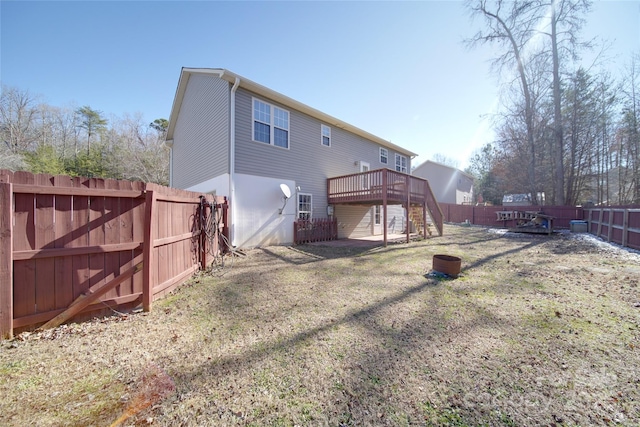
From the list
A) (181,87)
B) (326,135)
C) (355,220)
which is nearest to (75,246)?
(326,135)

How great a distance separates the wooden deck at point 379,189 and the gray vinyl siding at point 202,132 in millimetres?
4979

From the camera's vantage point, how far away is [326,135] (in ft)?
37.9

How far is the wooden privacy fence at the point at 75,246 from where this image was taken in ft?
8.36

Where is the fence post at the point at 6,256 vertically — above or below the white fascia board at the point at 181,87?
below

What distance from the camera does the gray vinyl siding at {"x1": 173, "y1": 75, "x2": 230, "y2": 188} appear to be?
28.3 feet

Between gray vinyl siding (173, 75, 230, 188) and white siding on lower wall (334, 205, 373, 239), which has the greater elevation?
gray vinyl siding (173, 75, 230, 188)

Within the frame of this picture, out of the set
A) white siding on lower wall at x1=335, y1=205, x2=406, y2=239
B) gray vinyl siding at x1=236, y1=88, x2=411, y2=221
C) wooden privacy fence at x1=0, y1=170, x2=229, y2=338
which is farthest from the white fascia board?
white siding on lower wall at x1=335, y1=205, x2=406, y2=239

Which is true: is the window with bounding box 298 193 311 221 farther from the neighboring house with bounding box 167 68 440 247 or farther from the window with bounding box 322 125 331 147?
the window with bounding box 322 125 331 147

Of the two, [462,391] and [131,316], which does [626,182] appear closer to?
[462,391]

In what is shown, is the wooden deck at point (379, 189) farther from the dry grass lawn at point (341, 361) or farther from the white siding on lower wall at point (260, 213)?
the dry grass lawn at point (341, 361)

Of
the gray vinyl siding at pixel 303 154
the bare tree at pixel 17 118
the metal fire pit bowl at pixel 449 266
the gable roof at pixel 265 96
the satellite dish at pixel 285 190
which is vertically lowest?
the metal fire pit bowl at pixel 449 266

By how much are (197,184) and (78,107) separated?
25.5 m

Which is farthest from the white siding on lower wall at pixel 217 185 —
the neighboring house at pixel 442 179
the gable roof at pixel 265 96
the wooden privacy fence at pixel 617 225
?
the neighboring house at pixel 442 179

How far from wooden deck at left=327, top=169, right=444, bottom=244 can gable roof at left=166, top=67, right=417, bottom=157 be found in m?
2.97
